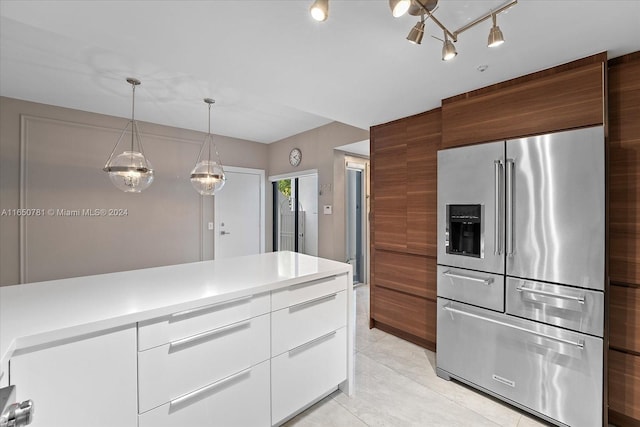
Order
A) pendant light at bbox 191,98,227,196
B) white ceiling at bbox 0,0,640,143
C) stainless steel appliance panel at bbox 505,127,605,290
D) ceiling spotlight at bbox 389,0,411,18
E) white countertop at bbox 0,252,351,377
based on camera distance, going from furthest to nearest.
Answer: pendant light at bbox 191,98,227,196 → stainless steel appliance panel at bbox 505,127,605,290 → white ceiling at bbox 0,0,640,143 → white countertop at bbox 0,252,351,377 → ceiling spotlight at bbox 389,0,411,18

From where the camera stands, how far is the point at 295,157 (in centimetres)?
462

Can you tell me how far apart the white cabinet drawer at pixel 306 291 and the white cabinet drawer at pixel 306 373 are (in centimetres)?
30

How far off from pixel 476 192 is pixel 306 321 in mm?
1529

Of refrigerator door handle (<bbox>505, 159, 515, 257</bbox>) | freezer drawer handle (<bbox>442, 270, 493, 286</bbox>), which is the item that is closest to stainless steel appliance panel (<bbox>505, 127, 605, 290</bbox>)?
refrigerator door handle (<bbox>505, 159, 515, 257</bbox>)

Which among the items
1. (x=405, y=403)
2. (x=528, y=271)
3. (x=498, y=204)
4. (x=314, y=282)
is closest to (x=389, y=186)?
(x=498, y=204)

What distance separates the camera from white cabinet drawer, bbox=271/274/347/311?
1627 millimetres

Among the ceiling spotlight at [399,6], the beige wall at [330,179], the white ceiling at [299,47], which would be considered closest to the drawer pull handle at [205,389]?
the ceiling spotlight at [399,6]

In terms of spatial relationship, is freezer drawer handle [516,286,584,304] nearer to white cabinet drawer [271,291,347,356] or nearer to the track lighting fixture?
white cabinet drawer [271,291,347,356]

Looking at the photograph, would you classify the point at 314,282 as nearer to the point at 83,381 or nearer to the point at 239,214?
the point at 83,381

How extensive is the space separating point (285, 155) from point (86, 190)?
9.27 ft

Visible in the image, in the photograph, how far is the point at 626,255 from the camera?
5.52 feet

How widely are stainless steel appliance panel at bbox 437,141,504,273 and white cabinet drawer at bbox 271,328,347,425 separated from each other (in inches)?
42.9

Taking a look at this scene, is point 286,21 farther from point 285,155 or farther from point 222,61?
point 285,155

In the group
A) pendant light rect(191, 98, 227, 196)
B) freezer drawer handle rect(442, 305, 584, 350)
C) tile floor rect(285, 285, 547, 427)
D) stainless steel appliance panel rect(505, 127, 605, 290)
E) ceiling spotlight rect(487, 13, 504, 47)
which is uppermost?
ceiling spotlight rect(487, 13, 504, 47)
